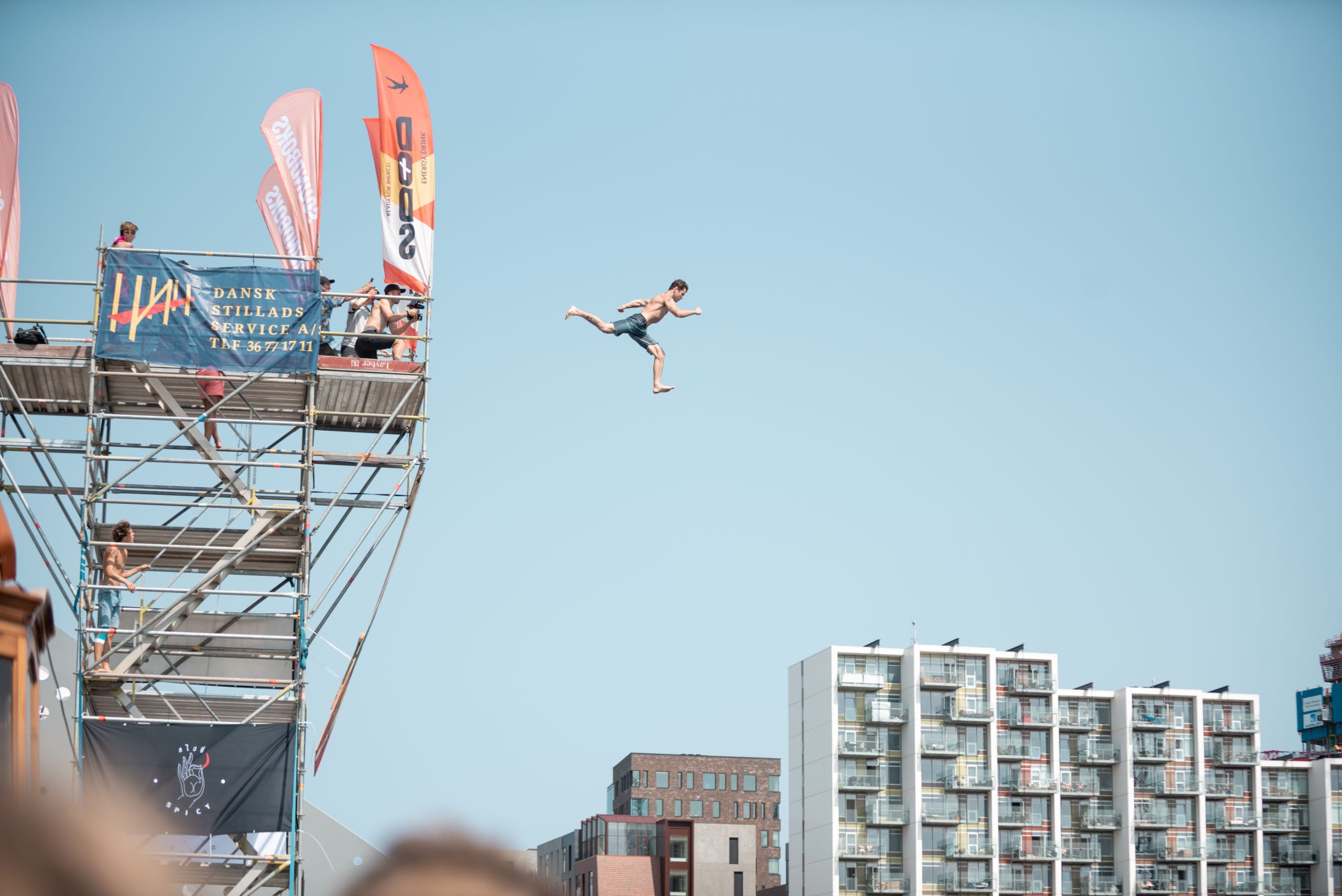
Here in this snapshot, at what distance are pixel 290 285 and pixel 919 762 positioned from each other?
74849 mm

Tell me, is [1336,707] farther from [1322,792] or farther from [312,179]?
[312,179]

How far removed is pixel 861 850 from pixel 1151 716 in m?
20.2

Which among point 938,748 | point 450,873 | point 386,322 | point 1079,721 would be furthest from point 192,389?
point 1079,721

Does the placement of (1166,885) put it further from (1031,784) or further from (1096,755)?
(1031,784)

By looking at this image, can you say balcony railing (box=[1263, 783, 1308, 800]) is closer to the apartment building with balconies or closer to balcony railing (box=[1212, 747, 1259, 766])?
the apartment building with balconies

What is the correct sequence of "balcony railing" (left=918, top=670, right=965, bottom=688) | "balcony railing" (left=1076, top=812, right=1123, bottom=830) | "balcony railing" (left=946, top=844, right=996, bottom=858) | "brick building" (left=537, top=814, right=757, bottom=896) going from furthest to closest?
1. "brick building" (left=537, top=814, right=757, bottom=896)
2. "balcony railing" (left=1076, top=812, right=1123, bottom=830)
3. "balcony railing" (left=918, top=670, right=965, bottom=688)
4. "balcony railing" (left=946, top=844, right=996, bottom=858)

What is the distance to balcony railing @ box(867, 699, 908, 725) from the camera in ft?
298

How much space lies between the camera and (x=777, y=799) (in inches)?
5271

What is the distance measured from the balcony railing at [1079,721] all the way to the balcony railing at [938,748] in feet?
24.6

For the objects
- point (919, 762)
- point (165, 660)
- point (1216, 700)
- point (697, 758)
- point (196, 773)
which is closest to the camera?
point (196, 773)

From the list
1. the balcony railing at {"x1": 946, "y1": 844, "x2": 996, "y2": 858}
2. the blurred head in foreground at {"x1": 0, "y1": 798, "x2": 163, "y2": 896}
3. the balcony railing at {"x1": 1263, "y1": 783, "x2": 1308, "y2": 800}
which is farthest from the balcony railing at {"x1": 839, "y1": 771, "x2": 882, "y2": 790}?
the blurred head in foreground at {"x1": 0, "y1": 798, "x2": 163, "y2": 896}

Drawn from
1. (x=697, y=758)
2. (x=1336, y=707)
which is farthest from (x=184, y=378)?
(x=697, y=758)

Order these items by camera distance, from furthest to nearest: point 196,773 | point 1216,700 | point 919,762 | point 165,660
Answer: point 1216,700, point 919,762, point 165,660, point 196,773

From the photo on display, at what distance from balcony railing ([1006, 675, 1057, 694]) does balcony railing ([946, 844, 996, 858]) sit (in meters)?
9.44
